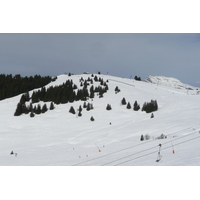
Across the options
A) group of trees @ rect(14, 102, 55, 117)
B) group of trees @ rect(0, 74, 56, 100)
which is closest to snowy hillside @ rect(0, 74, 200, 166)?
group of trees @ rect(14, 102, 55, 117)

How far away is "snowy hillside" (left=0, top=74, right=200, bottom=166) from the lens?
38.8 feet

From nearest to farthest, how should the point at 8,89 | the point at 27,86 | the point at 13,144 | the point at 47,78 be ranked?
the point at 13,144
the point at 8,89
the point at 27,86
the point at 47,78

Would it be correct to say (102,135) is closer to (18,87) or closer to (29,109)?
(29,109)

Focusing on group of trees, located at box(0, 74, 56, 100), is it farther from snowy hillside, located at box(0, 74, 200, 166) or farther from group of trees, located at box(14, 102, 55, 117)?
group of trees, located at box(14, 102, 55, 117)

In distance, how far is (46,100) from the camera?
44.1m

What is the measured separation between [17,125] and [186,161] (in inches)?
1090

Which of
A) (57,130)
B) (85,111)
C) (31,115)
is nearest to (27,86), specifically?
(31,115)

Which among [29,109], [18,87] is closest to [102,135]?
[29,109]

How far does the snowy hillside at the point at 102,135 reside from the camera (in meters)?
11.8

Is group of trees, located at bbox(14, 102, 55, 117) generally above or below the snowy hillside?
above

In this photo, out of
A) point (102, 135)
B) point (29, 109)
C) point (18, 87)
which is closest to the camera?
point (102, 135)

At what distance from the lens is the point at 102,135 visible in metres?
22.1

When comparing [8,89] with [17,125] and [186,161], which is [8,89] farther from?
[186,161]

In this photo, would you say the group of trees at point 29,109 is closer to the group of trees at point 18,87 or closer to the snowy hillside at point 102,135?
the snowy hillside at point 102,135
